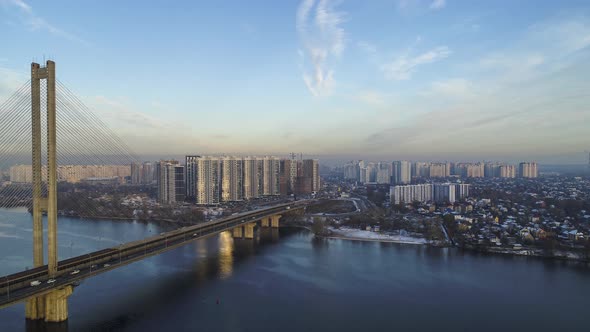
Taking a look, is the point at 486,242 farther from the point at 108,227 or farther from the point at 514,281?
the point at 108,227

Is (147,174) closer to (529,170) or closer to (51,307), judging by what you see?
(51,307)

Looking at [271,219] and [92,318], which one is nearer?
[92,318]

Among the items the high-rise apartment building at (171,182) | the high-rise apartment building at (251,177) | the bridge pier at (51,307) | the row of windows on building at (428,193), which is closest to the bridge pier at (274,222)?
the high-rise apartment building at (171,182)

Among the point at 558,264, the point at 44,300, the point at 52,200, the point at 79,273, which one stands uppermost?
the point at 52,200

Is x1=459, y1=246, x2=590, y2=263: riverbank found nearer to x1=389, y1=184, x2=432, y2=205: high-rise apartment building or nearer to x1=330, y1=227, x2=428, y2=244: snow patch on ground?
x1=330, y1=227, x2=428, y2=244: snow patch on ground

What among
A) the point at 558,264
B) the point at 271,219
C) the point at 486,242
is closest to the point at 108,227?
the point at 271,219

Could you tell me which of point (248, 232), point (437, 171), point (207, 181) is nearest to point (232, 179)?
point (207, 181)

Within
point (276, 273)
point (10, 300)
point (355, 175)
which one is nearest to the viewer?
point (10, 300)
